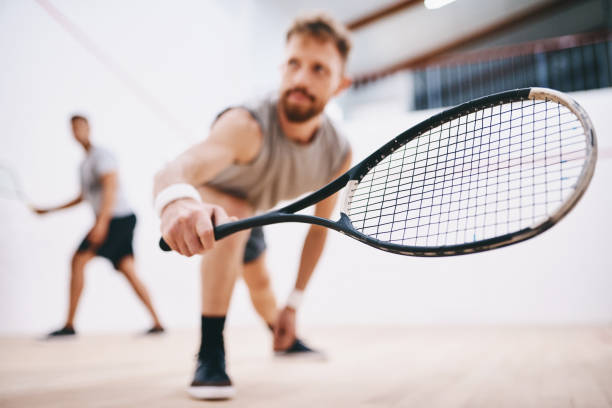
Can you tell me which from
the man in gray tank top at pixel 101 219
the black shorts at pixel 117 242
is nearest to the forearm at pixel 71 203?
the man in gray tank top at pixel 101 219

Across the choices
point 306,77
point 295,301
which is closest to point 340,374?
point 295,301

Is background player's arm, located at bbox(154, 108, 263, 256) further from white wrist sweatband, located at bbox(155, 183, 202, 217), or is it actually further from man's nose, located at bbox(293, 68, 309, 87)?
man's nose, located at bbox(293, 68, 309, 87)

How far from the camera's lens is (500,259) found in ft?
9.12

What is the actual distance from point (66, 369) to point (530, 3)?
19.4 feet

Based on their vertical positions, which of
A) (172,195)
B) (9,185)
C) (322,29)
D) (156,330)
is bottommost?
(156,330)

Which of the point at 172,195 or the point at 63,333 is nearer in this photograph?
the point at 172,195

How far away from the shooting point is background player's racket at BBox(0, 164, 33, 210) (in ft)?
6.19

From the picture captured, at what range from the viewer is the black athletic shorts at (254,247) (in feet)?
4.77

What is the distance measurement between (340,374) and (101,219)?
1.56 m

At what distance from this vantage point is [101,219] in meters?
2.23

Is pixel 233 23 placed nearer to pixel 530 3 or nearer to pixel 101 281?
pixel 101 281

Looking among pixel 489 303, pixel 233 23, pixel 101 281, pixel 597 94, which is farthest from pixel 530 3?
pixel 101 281

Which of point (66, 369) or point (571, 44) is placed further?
point (571, 44)

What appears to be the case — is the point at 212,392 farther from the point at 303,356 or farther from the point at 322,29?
the point at 322,29
